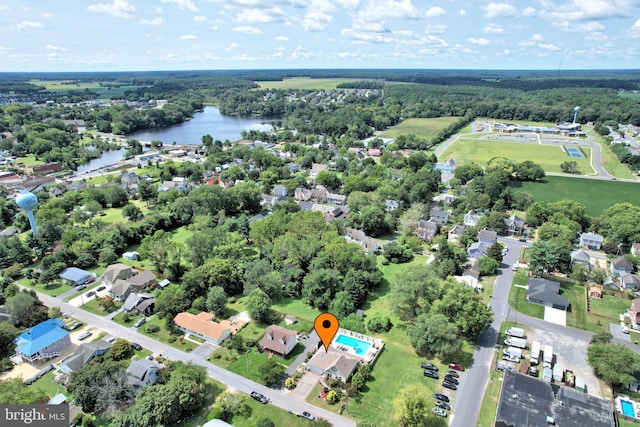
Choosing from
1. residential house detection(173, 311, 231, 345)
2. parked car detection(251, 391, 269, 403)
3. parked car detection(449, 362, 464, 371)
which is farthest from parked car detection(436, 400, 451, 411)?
residential house detection(173, 311, 231, 345)

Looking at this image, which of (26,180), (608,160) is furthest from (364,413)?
(608,160)

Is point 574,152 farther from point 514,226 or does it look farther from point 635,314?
point 635,314

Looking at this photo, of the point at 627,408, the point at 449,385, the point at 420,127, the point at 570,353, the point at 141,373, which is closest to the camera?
the point at 627,408

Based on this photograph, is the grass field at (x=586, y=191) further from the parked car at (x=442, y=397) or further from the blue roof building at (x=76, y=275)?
the blue roof building at (x=76, y=275)

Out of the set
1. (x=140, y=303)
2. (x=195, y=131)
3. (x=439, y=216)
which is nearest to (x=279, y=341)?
(x=140, y=303)

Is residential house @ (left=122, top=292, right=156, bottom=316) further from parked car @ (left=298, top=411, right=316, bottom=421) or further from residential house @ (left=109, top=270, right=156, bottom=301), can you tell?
parked car @ (left=298, top=411, right=316, bottom=421)

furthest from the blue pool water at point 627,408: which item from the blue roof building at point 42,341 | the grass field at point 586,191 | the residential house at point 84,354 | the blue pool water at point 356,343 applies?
the grass field at point 586,191
